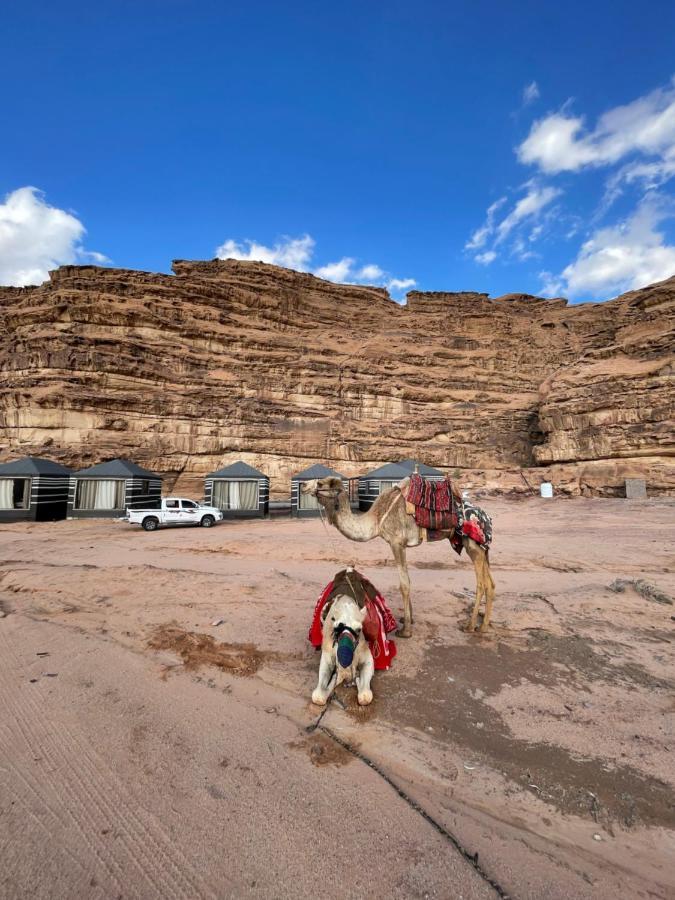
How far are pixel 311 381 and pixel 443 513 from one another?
104 ft

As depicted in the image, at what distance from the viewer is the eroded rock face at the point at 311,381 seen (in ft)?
94.1

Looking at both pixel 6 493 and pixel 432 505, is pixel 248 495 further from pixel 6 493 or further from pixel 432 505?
pixel 432 505

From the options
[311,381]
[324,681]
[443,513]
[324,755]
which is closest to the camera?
[324,755]

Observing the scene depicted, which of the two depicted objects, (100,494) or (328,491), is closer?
(328,491)

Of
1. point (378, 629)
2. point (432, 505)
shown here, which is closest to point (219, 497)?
point (432, 505)

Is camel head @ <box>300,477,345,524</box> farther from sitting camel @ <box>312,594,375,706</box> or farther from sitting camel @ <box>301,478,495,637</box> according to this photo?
sitting camel @ <box>312,594,375,706</box>

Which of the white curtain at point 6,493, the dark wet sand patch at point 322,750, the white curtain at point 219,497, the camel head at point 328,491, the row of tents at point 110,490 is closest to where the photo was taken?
the dark wet sand patch at point 322,750

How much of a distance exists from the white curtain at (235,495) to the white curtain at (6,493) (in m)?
10.1

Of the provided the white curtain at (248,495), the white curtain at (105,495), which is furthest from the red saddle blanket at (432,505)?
the white curtain at (105,495)

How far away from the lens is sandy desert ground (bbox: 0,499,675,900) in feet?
6.55

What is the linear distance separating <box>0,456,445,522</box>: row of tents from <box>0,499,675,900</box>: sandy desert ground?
43.5 feet

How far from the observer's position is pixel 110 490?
865 inches

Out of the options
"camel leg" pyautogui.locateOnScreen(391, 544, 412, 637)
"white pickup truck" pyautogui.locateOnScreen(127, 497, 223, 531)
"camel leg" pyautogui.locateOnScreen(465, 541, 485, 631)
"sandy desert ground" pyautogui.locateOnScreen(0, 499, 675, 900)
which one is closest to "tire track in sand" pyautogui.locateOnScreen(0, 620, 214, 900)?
"sandy desert ground" pyautogui.locateOnScreen(0, 499, 675, 900)

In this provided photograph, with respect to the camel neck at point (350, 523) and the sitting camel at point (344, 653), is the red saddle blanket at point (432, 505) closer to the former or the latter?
the camel neck at point (350, 523)
